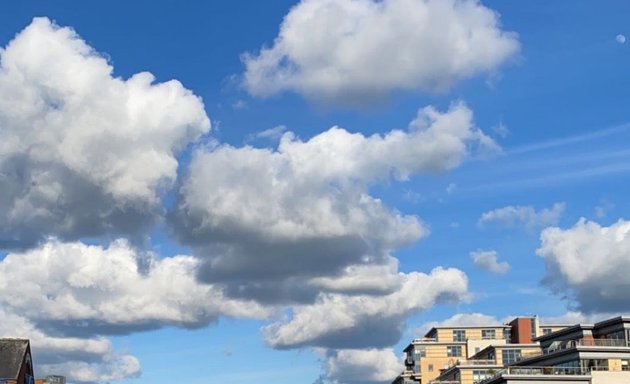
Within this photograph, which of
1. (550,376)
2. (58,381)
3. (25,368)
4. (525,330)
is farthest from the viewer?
(525,330)

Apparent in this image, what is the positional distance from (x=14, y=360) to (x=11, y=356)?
786 mm

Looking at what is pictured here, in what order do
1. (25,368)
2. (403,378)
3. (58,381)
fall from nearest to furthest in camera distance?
(25,368), (58,381), (403,378)

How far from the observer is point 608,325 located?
118 m

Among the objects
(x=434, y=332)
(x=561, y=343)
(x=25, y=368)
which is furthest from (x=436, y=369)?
(x=25, y=368)

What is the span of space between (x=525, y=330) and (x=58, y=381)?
7765cm

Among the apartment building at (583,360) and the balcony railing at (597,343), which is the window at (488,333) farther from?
the balcony railing at (597,343)

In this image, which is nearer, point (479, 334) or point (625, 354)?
point (625, 354)

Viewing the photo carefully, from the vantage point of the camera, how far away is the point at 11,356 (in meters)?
117

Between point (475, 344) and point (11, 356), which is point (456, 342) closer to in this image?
point (475, 344)

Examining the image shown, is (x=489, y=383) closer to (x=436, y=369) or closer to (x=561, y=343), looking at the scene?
(x=561, y=343)

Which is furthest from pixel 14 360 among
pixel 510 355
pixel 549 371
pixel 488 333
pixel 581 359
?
pixel 488 333

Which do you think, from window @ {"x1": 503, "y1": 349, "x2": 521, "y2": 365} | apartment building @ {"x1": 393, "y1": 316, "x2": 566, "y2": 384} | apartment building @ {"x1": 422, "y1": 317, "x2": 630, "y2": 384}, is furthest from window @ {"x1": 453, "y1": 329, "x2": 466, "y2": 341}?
apartment building @ {"x1": 422, "y1": 317, "x2": 630, "y2": 384}

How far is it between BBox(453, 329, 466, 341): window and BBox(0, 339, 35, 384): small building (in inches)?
3391

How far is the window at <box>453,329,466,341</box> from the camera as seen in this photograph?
185m
